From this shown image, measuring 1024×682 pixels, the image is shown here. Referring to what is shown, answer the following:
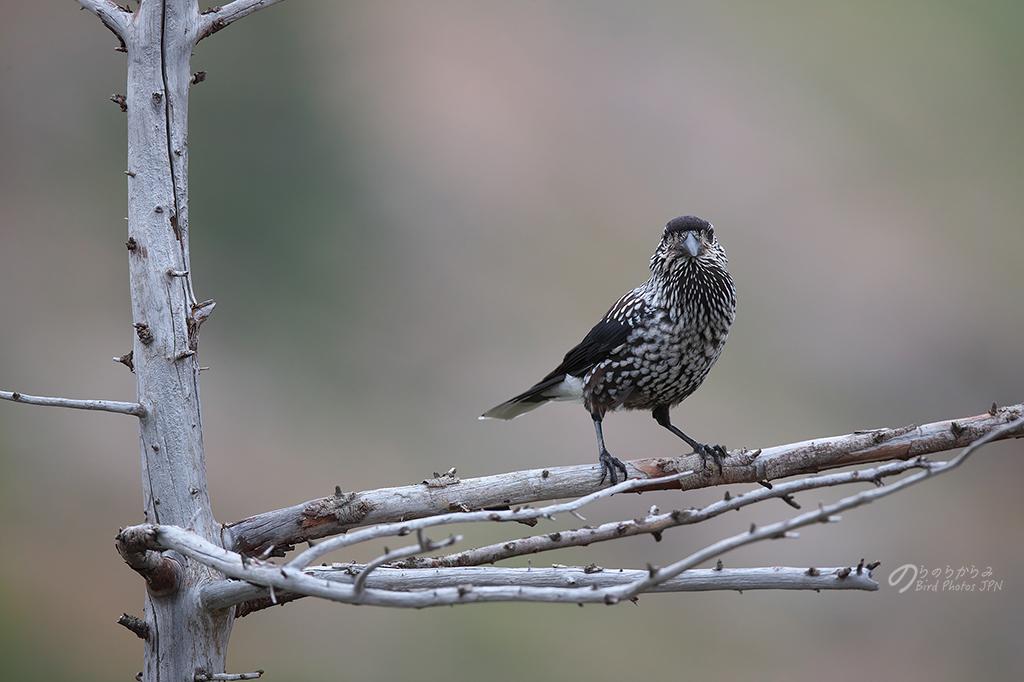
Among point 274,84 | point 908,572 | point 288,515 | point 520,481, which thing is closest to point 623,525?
point 520,481

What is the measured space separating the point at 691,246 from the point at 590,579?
1611 mm

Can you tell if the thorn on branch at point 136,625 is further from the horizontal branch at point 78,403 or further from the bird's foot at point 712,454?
the bird's foot at point 712,454

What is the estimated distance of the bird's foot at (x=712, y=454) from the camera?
3.04 m

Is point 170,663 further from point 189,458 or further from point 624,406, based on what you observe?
point 624,406

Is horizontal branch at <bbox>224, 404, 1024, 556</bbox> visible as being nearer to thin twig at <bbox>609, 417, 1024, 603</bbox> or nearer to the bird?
the bird

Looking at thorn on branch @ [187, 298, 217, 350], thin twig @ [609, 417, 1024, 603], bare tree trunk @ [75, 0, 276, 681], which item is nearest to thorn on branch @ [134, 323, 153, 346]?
bare tree trunk @ [75, 0, 276, 681]

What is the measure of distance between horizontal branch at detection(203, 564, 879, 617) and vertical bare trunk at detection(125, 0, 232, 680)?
0.23m

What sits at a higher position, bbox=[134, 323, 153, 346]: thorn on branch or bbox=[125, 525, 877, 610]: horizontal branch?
bbox=[134, 323, 153, 346]: thorn on branch

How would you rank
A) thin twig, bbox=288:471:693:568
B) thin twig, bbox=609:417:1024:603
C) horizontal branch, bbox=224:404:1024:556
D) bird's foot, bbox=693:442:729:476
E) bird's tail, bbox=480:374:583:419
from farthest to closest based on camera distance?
bird's tail, bbox=480:374:583:419 < bird's foot, bbox=693:442:729:476 < horizontal branch, bbox=224:404:1024:556 < thin twig, bbox=288:471:693:568 < thin twig, bbox=609:417:1024:603

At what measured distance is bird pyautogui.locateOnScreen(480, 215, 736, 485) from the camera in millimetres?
3428

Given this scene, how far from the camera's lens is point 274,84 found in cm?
768

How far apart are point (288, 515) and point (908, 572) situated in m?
3.93

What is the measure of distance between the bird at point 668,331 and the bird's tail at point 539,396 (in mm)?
126

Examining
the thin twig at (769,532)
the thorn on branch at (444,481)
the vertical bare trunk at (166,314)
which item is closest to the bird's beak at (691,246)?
the thorn on branch at (444,481)
